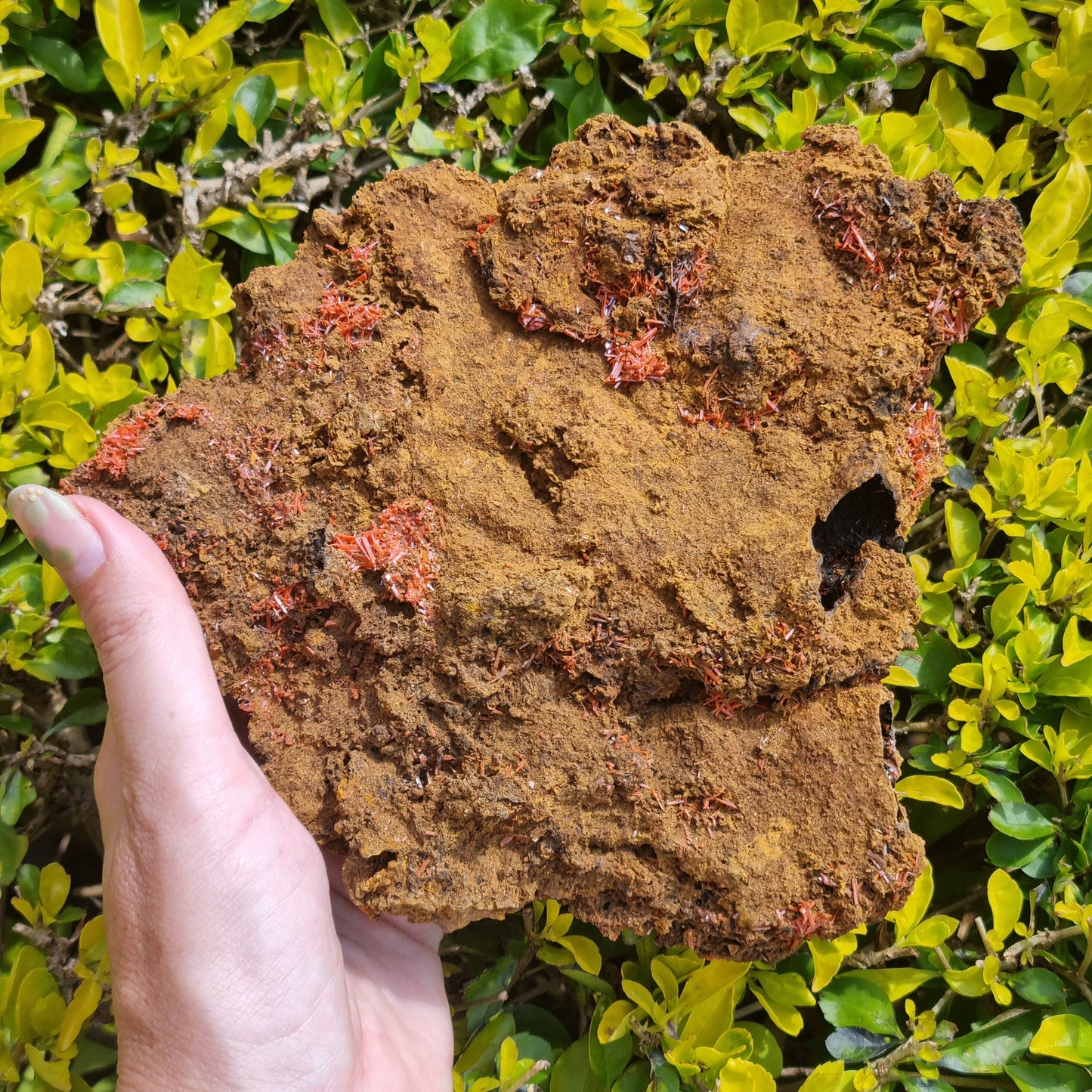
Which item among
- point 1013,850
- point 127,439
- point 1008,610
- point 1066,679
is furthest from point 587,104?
point 1013,850

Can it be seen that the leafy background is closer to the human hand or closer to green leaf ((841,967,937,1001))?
green leaf ((841,967,937,1001))

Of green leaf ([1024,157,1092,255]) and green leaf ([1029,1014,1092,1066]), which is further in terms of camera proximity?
green leaf ([1024,157,1092,255])

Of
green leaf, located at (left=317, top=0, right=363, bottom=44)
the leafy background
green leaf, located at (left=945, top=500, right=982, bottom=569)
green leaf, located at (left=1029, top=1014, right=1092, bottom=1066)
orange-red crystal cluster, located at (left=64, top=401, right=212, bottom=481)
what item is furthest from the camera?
green leaf, located at (left=317, top=0, right=363, bottom=44)

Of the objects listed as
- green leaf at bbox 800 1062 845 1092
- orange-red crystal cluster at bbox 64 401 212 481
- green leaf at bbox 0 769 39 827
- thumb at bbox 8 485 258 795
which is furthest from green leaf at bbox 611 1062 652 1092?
orange-red crystal cluster at bbox 64 401 212 481

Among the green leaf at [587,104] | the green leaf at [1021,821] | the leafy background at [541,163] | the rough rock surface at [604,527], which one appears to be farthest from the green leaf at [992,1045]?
the green leaf at [587,104]

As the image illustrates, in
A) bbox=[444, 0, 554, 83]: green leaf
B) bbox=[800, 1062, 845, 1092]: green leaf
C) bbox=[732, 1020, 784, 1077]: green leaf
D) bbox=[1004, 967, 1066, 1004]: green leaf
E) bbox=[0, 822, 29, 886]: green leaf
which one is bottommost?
bbox=[732, 1020, 784, 1077]: green leaf

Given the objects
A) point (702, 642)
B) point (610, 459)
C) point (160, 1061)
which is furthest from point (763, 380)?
point (160, 1061)

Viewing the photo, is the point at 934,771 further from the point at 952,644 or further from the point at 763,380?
the point at 763,380
